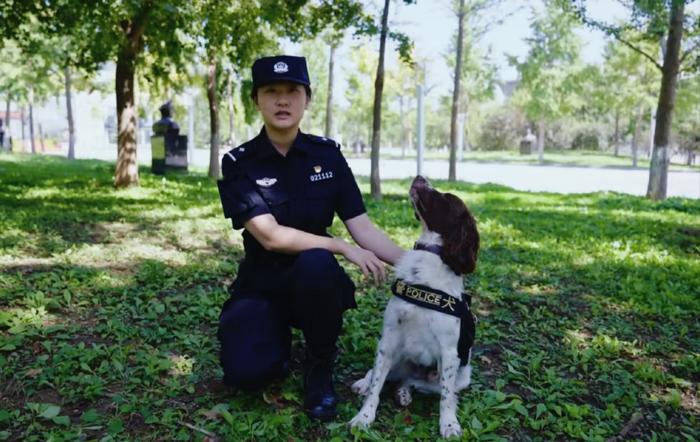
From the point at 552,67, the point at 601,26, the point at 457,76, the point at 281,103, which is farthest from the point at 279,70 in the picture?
the point at 552,67

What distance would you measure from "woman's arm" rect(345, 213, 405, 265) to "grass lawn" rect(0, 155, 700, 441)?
0.81 metres

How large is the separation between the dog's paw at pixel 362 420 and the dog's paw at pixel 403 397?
29 centimetres

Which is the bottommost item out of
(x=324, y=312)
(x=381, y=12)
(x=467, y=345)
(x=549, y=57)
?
(x=467, y=345)

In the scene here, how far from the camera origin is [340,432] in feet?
9.10

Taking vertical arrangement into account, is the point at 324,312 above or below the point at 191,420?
above

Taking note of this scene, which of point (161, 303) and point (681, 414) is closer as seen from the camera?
point (681, 414)

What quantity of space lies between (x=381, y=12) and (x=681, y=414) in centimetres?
895

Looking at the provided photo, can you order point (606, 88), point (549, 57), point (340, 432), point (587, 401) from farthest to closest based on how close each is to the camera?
point (549, 57) < point (606, 88) < point (587, 401) < point (340, 432)

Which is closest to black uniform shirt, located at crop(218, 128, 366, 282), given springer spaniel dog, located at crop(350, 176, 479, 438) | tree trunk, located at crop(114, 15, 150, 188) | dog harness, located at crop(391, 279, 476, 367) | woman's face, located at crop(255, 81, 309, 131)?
woman's face, located at crop(255, 81, 309, 131)

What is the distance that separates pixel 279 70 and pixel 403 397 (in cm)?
189

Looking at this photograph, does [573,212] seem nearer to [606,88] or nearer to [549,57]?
[606,88]

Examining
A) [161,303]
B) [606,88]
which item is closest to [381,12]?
[161,303]

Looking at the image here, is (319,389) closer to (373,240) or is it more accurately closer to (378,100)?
(373,240)

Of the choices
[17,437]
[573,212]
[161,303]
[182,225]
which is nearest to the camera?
[17,437]
